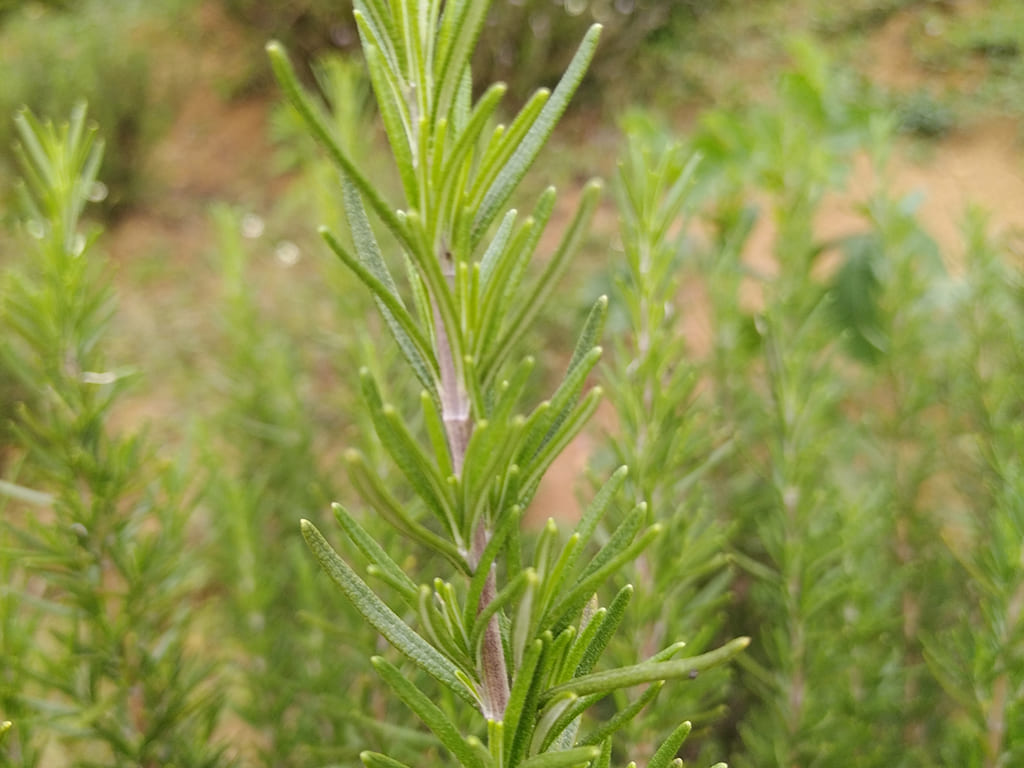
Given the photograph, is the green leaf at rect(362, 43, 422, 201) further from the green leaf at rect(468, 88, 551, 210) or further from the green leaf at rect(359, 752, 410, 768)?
the green leaf at rect(359, 752, 410, 768)

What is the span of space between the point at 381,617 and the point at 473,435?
8cm

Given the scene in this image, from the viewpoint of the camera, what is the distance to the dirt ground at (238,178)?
2.65 metres

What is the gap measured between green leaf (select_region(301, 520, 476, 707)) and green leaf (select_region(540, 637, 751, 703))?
4 centimetres

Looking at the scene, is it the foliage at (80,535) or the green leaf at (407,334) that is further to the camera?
the foliage at (80,535)

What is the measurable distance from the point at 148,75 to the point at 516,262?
3509 mm

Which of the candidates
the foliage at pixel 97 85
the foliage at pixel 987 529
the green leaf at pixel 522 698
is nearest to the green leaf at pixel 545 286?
the green leaf at pixel 522 698

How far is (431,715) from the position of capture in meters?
0.32

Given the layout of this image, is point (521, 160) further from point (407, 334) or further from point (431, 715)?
point (431, 715)

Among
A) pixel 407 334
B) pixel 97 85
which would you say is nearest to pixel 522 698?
pixel 407 334

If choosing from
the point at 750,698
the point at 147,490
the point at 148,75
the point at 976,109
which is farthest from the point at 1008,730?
the point at 148,75

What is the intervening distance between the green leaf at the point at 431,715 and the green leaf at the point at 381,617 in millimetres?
13

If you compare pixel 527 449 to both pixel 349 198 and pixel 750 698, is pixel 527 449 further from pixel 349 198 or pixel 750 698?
pixel 750 698

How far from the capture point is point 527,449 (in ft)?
1.09

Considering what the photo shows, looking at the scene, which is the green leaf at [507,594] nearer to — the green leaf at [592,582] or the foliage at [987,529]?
the green leaf at [592,582]
